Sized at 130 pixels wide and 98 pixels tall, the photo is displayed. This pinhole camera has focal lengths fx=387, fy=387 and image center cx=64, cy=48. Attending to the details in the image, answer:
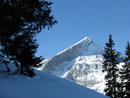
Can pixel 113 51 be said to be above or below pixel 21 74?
above

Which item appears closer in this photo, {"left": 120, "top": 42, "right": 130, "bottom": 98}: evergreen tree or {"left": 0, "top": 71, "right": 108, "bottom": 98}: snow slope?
{"left": 0, "top": 71, "right": 108, "bottom": 98}: snow slope

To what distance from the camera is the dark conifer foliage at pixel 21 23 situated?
17453mm

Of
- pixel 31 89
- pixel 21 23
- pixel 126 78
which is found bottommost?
pixel 31 89

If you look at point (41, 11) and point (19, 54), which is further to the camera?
point (19, 54)

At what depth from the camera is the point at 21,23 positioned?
62.1 feet

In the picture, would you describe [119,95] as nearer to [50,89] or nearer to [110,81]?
[110,81]

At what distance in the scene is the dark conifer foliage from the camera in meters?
17.5

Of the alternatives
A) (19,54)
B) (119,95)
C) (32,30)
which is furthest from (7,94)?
(119,95)

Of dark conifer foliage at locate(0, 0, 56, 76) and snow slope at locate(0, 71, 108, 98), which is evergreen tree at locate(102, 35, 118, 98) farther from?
dark conifer foliage at locate(0, 0, 56, 76)

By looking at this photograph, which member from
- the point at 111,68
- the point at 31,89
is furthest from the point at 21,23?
the point at 111,68

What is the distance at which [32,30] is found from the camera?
20531 mm

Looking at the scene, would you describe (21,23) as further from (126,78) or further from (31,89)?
(126,78)

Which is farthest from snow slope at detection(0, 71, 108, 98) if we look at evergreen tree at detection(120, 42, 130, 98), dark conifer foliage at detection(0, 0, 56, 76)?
evergreen tree at detection(120, 42, 130, 98)

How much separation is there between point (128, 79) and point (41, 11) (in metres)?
34.9
